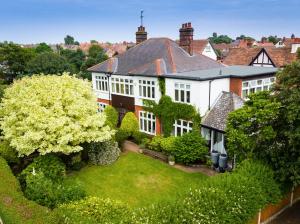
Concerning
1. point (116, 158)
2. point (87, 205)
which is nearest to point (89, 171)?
point (116, 158)

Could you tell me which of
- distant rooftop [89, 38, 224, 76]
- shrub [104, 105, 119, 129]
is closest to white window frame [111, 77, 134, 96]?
distant rooftop [89, 38, 224, 76]

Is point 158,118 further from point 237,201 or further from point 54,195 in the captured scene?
point 237,201

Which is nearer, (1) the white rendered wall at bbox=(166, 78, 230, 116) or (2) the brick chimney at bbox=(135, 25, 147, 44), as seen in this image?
(1) the white rendered wall at bbox=(166, 78, 230, 116)

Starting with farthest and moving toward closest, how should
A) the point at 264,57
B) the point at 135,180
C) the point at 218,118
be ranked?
the point at 264,57
the point at 218,118
the point at 135,180

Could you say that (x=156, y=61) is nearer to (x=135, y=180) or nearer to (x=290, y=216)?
(x=135, y=180)

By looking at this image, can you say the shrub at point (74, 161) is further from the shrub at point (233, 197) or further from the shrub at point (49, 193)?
the shrub at point (233, 197)

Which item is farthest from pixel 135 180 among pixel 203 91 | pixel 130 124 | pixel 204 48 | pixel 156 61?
pixel 204 48

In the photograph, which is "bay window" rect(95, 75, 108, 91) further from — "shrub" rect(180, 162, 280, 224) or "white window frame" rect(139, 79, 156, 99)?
"shrub" rect(180, 162, 280, 224)

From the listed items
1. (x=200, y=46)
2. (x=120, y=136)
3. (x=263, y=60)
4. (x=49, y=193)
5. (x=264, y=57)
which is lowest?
(x=49, y=193)
